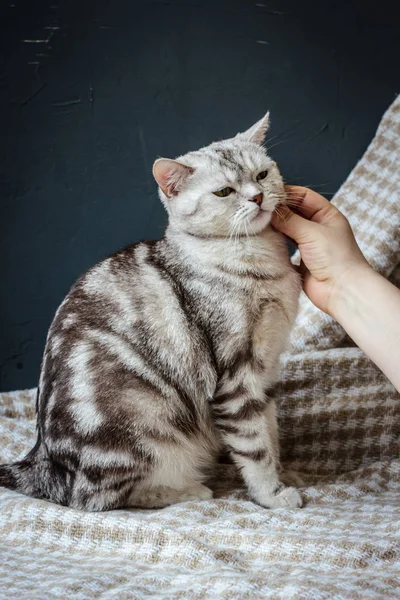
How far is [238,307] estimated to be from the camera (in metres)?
1.33

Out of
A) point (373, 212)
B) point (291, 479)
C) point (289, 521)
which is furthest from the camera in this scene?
point (373, 212)

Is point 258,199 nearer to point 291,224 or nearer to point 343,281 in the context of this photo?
point 291,224

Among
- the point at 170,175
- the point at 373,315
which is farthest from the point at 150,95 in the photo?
the point at 373,315

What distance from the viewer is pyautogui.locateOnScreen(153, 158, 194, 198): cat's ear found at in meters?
1.31

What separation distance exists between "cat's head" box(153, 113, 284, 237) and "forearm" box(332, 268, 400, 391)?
8.9 inches

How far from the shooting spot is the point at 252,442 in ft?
4.41

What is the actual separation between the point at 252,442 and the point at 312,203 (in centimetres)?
52

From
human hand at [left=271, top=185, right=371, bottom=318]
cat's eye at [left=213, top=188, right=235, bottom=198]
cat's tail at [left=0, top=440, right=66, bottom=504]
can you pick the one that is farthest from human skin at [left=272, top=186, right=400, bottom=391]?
cat's tail at [left=0, top=440, right=66, bottom=504]

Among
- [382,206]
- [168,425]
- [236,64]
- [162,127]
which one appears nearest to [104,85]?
[162,127]

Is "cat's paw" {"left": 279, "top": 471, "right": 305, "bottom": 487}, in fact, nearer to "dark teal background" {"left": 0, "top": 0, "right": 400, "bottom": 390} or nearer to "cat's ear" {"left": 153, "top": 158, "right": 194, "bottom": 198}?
"cat's ear" {"left": 153, "top": 158, "right": 194, "bottom": 198}

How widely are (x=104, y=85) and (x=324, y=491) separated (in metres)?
1.47

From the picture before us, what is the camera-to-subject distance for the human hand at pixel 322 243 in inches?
53.3

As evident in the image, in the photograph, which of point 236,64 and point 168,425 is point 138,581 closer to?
point 168,425

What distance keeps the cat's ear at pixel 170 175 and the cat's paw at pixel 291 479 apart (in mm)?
654
